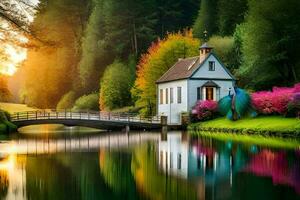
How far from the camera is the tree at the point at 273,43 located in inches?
1935

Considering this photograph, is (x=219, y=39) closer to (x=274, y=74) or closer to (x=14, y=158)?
(x=274, y=74)

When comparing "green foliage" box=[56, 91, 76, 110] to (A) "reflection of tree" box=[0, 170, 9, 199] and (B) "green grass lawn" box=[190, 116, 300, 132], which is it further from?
(A) "reflection of tree" box=[0, 170, 9, 199]

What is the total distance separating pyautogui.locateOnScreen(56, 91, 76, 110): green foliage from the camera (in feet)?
292

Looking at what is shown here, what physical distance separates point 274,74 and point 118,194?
41.0m

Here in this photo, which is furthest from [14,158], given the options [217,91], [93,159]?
[217,91]

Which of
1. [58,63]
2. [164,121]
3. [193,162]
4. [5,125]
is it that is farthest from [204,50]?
[58,63]

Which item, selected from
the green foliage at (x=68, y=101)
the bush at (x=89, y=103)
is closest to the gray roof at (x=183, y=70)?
the bush at (x=89, y=103)

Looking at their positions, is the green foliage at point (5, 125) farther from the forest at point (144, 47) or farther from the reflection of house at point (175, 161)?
the reflection of house at point (175, 161)

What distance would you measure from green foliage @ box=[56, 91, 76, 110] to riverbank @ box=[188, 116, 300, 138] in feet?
137

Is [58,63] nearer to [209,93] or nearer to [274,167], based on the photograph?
[209,93]

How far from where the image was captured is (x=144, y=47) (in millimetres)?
78812

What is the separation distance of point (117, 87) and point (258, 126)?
3505cm

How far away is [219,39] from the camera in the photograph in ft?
218

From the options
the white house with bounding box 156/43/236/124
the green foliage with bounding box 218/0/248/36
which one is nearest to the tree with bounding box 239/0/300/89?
Result: the white house with bounding box 156/43/236/124
